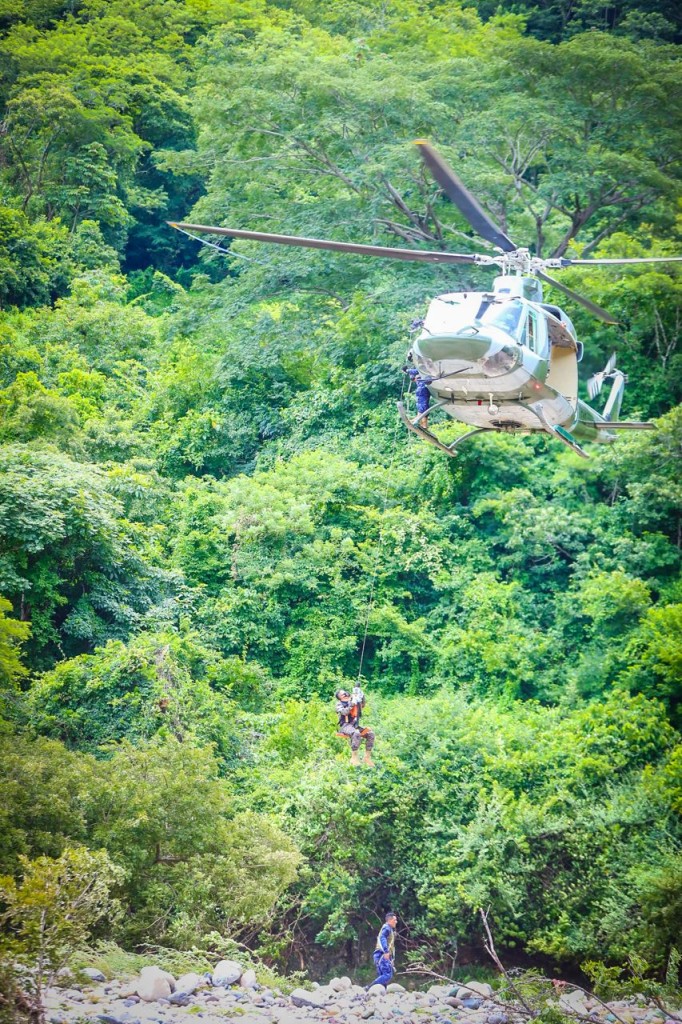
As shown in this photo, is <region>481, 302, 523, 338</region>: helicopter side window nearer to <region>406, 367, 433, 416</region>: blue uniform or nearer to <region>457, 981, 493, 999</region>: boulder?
<region>406, 367, 433, 416</region>: blue uniform

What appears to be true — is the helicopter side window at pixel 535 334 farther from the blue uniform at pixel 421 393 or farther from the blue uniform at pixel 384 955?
the blue uniform at pixel 384 955

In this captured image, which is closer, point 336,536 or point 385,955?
point 385,955

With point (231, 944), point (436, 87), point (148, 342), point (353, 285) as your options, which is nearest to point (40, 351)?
point (148, 342)

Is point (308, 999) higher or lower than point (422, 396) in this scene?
lower

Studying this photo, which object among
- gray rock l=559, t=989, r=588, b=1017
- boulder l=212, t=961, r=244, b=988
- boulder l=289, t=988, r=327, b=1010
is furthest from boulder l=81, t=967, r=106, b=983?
gray rock l=559, t=989, r=588, b=1017

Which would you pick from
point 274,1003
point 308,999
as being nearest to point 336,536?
point 308,999

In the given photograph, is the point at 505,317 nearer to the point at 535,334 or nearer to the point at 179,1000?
the point at 535,334
